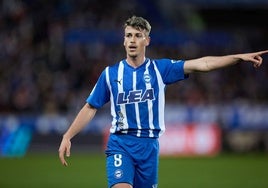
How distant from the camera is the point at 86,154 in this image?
2047 centimetres

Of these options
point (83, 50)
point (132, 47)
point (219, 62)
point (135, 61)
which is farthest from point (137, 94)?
point (83, 50)

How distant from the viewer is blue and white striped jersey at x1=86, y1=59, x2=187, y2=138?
753cm

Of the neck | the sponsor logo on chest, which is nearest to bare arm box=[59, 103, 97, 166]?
the sponsor logo on chest

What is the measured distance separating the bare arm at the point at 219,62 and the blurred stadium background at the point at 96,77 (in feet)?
32.1

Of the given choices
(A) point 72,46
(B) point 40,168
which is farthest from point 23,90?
(B) point 40,168

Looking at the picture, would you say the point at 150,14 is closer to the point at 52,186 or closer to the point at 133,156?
the point at 52,186

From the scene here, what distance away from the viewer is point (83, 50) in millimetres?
23719

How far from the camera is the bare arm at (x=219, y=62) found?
23.1 feet

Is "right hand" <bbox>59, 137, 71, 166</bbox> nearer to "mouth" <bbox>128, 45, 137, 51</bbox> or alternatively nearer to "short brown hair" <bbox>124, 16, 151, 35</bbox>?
"mouth" <bbox>128, 45, 137, 51</bbox>

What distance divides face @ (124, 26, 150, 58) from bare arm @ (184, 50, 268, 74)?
0.48 m

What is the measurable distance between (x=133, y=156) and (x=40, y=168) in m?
9.64

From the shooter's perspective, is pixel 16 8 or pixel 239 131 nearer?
pixel 239 131

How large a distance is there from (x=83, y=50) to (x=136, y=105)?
16.3 metres

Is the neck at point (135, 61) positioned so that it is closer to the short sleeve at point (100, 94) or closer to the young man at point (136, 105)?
the young man at point (136, 105)
